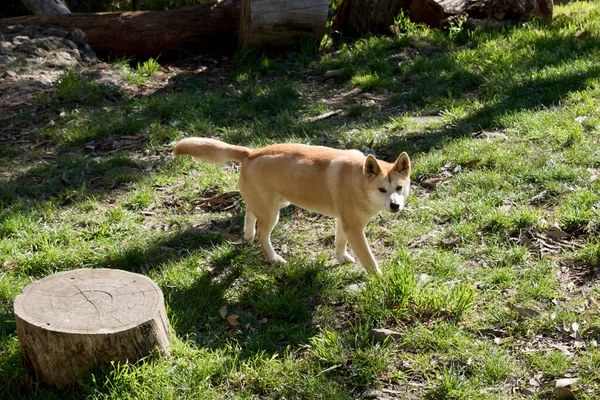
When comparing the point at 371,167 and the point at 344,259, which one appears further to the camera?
the point at 344,259

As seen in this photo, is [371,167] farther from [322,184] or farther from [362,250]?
[362,250]

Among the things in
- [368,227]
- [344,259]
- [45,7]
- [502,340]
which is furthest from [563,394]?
[45,7]

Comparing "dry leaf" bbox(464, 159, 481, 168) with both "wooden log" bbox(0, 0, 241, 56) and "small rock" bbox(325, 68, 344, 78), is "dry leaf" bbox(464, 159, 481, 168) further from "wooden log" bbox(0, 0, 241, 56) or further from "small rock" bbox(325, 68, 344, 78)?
"wooden log" bbox(0, 0, 241, 56)

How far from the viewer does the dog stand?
5039 mm

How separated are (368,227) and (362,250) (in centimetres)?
92

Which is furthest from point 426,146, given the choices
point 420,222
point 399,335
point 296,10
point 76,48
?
point 76,48

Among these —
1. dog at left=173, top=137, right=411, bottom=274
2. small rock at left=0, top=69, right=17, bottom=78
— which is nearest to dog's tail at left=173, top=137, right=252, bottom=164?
dog at left=173, top=137, right=411, bottom=274

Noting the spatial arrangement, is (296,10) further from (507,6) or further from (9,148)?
(9,148)

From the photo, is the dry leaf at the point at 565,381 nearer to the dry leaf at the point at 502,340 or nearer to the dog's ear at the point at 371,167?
the dry leaf at the point at 502,340

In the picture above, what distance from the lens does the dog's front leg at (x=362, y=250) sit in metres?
5.26

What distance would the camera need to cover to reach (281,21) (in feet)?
35.4

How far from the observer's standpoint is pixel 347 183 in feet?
17.3

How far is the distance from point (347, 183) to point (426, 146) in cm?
253

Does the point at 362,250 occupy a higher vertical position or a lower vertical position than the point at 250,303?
higher
